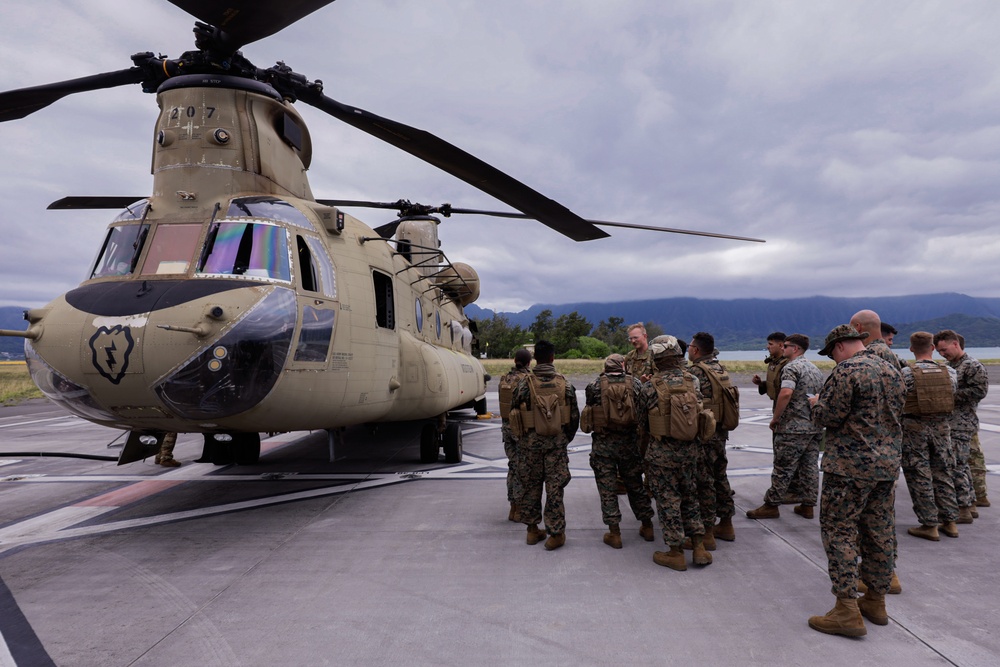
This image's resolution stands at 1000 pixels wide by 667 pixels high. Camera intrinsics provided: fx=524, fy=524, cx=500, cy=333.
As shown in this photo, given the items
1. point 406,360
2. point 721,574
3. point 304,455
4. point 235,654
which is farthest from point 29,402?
point 721,574

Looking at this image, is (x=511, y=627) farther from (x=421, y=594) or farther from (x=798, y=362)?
(x=798, y=362)

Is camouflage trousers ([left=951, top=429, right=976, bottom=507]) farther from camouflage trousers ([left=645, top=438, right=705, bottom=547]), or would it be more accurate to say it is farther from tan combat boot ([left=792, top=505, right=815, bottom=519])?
camouflage trousers ([left=645, top=438, right=705, bottom=547])

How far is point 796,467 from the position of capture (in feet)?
18.2

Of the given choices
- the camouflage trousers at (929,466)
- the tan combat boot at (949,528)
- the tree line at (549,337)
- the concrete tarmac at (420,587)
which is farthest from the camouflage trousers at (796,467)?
the tree line at (549,337)

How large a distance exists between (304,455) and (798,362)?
7809 millimetres

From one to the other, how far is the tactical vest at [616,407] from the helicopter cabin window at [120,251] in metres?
4.55

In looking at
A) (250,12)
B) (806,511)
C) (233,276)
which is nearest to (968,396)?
(806,511)

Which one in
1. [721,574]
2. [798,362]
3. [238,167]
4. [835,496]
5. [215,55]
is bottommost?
[721,574]

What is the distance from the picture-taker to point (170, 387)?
430 cm

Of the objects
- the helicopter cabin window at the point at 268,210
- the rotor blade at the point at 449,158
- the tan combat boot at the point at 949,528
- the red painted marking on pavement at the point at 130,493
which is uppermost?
the rotor blade at the point at 449,158

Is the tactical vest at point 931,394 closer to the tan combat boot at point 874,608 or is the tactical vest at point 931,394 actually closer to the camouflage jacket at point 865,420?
the camouflage jacket at point 865,420

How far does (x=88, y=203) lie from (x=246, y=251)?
392 cm

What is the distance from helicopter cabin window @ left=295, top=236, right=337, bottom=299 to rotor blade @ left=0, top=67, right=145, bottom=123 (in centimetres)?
267

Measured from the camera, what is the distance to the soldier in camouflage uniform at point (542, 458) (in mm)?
4723
